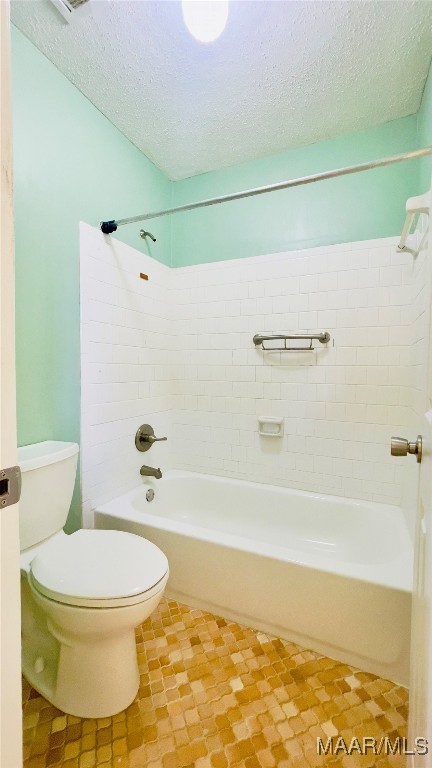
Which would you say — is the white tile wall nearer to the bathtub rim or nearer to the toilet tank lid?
the bathtub rim

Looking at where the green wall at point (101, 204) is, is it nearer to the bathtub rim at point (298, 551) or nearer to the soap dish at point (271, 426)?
the bathtub rim at point (298, 551)

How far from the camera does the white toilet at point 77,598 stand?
3.11 ft

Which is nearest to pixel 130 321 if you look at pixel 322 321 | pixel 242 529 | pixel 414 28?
pixel 322 321

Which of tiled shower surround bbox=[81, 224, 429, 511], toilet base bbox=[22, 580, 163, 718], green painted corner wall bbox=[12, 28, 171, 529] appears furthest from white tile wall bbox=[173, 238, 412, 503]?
toilet base bbox=[22, 580, 163, 718]

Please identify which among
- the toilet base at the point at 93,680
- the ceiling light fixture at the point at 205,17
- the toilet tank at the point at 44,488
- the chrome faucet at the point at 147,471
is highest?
the ceiling light fixture at the point at 205,17

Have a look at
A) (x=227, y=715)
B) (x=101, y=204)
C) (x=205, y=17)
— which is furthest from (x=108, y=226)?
(x=227, y=715)

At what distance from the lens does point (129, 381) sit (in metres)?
1.82

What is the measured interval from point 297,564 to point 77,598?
0.78m

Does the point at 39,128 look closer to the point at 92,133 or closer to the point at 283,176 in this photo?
the point at 92,133

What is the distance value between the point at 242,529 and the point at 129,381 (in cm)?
114

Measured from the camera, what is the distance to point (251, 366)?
2.00 meters

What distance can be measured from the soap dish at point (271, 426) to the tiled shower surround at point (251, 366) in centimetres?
4

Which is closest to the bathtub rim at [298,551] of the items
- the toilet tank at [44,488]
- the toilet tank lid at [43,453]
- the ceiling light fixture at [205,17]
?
the toilet tank at [44,488]

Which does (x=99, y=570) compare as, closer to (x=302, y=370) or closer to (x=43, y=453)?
(x=43, y=453)
